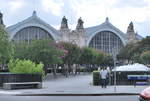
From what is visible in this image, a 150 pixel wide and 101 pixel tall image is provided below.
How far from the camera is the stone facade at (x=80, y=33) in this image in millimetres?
152125

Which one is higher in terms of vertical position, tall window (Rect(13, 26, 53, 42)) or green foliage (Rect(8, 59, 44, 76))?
tall window (Rect(13, 26, 53, 42))

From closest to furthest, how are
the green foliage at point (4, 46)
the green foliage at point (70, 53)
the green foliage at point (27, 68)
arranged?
the green foliage at point (27, 68), the green foliage at point (4, 46), the green foliage at point (70, 53)

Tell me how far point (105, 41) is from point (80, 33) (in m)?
12.8

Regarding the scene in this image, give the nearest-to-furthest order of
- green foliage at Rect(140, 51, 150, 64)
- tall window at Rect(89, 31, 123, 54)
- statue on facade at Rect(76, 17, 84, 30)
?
green foliage at Rect(140, 51, 150, 64) → statue on facade at Rect(76, 17, 84, 30) → tall window at Rect(89, 31, 123, 54)

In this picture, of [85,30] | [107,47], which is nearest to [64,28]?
[85,30]

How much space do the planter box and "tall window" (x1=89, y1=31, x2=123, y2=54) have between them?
133 m

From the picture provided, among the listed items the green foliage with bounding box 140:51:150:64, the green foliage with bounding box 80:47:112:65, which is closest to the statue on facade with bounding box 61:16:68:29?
the green foliage with bounding box 80:47:112:65

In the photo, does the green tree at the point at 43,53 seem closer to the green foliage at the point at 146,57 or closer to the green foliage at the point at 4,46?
the green foliage at the point at 4,46

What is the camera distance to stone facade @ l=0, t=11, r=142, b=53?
152 metres

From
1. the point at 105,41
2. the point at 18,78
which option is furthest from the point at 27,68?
the point at 105,41

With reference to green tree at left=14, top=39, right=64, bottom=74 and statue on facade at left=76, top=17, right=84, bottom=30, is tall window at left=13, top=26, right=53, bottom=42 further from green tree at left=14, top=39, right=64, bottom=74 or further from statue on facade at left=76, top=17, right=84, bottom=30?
green tree at left=14, top=39, right=64, bottom=74

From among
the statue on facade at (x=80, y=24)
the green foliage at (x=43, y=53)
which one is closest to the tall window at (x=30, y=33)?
the statue on facade at (x=80, y=24)

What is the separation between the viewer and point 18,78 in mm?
38500

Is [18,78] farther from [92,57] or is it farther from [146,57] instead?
[92,57]
